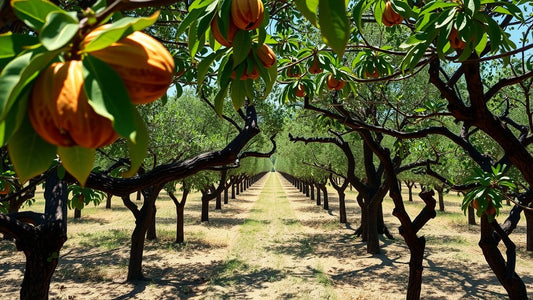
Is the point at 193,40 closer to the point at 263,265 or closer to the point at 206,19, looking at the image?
the point at 206,19

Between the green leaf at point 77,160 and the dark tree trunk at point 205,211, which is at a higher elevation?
the green leaf at point 77,160

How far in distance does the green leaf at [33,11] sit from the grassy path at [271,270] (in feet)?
32.6

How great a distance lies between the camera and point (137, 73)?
74 cm

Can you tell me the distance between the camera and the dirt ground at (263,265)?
10266 mm

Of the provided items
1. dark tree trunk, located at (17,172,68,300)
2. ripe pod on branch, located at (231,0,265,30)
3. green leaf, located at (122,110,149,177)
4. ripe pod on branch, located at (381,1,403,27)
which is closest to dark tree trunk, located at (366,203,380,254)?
dark tree trunk, located at (17,172,68,300)

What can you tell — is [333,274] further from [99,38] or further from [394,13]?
[99,38]

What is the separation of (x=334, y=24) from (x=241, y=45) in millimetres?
553

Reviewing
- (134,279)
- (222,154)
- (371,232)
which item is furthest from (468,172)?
(222,154)

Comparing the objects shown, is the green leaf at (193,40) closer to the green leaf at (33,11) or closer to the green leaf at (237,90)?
the green leaf at (237,90)

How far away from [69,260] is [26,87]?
14742 mm

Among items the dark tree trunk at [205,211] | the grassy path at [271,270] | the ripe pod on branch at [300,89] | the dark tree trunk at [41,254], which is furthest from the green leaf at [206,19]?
the dark tree trunk at [205,211]

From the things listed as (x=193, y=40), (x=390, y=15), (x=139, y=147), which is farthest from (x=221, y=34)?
(x=390, y=15)

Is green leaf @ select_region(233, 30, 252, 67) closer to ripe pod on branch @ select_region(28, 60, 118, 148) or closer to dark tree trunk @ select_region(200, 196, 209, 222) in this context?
ripe pod on branch @ select_region(28, 60, 118, 148)

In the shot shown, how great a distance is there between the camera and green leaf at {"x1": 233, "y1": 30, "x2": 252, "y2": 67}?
1397 millimetres
